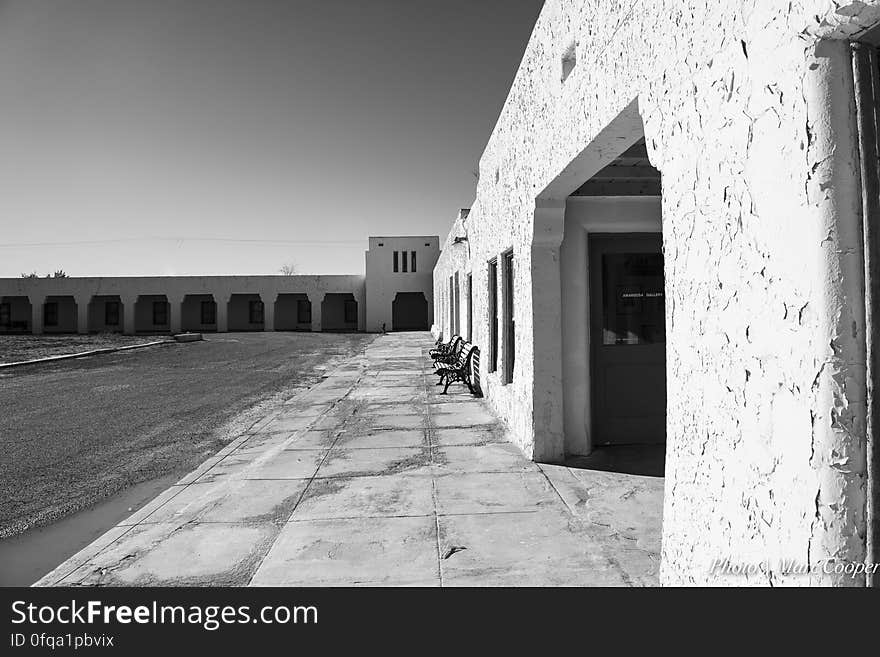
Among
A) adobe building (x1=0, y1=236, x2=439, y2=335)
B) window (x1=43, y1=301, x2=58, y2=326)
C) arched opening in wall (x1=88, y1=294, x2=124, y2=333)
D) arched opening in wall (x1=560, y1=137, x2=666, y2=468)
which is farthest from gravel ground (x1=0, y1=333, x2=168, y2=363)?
arched opening in wall (x1=560, y1=137, x2=666, y2=468)

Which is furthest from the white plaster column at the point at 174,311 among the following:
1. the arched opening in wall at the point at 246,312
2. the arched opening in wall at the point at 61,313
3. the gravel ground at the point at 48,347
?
the gravel ground at the point at 48,347

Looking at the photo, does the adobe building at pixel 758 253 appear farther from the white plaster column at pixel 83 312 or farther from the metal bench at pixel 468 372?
the white plaster column at pixel 83 312

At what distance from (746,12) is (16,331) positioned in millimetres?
50925

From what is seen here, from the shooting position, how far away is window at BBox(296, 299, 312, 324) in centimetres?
4044

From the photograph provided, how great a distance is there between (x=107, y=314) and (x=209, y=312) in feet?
25.8

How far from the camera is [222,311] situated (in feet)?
127

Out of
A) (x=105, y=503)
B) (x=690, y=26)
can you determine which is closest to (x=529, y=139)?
(x=690, y=26)

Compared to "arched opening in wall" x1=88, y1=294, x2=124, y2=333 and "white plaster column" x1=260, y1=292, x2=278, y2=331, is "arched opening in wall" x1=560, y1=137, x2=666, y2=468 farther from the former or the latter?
"arched opening in wall" x1=88, y1=294, x2=124, y2=333

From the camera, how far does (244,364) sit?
16.7 metres

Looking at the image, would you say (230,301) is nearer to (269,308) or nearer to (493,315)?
(269,308)

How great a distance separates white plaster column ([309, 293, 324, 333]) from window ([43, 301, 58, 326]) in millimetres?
20448

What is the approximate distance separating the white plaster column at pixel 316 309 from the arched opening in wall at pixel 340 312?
7.41ft

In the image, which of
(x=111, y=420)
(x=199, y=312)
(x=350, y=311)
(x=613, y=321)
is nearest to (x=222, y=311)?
(x=199, y=312)
